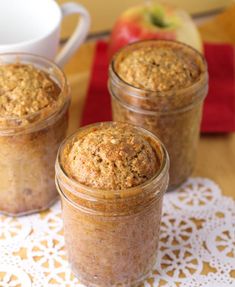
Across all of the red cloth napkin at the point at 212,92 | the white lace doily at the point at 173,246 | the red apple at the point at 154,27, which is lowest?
the white lace doily at the point at 173,246

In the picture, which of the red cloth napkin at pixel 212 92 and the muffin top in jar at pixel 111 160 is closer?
the muffin top in jar at pixel 111 160

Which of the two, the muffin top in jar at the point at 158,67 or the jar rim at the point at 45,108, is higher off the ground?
the muffin top in jar at the point at 158,67

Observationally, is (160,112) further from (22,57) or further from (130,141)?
(22,57)

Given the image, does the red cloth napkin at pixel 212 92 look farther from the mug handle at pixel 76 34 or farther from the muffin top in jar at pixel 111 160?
the muffin top in jar at pixel 111 160

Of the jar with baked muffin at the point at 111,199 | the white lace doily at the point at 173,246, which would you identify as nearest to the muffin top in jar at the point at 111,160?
the jar with baked muffin at the point at 111,199

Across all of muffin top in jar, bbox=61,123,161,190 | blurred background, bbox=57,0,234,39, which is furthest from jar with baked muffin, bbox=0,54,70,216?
blurred background, bbox=57,0,234,39

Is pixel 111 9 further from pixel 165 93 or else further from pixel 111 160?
pixel 111 160

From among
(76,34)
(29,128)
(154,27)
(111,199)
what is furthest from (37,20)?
(111,199)
